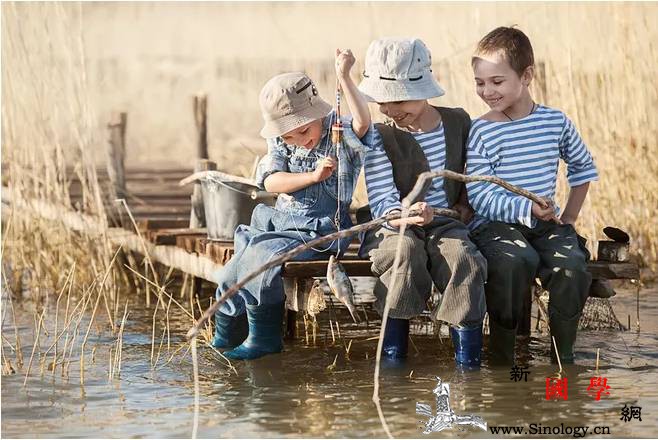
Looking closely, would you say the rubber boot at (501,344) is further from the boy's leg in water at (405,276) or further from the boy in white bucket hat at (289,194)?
the boy in white bucket hat at (289,194)

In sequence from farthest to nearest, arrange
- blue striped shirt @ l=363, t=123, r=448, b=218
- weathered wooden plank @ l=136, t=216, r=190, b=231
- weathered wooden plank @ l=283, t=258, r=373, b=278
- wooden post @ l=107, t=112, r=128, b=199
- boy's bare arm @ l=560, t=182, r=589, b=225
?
1. wooden post @ l=107, t=112, r=128, b=199
2. weathered wooden plank @ l=136, t=216, r=190, b=231
3. boy's bare arm @ l=560, t=182, r=589, b=225
4. weathered wooden plank @ l=283, t=258, r=373, b=278
5. blue striped shirt @ l=363, t=123, r=448, b=218

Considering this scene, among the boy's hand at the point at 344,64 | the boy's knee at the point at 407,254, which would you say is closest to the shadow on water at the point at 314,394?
the boy's knee at the point at 407,254

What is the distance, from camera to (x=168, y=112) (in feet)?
86.5

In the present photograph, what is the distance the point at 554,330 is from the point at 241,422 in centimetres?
168

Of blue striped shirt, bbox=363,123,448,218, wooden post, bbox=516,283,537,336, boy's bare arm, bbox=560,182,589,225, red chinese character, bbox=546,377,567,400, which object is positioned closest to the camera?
red chinese character, bbox=546,377,567,400

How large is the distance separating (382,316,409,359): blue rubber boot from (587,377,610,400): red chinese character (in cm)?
88

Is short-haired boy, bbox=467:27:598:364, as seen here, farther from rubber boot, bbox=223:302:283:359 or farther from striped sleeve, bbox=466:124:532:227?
rubber boot, bbox=223:302:283:359

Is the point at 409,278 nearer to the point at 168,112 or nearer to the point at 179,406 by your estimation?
the point at 179,406

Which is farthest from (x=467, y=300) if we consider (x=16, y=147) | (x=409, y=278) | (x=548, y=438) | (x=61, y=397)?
(x=16, y=147)

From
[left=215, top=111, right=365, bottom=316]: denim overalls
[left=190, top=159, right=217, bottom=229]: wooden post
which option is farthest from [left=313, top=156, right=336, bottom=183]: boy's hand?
[left=190, top=159, right=217, bottom=229]: wooden post

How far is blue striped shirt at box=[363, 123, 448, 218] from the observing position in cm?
642

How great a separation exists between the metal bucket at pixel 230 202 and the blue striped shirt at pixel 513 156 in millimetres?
1627

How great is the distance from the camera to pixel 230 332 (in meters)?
6.95

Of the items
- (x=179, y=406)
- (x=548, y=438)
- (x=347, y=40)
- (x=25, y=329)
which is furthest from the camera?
(x=347, y=40)
